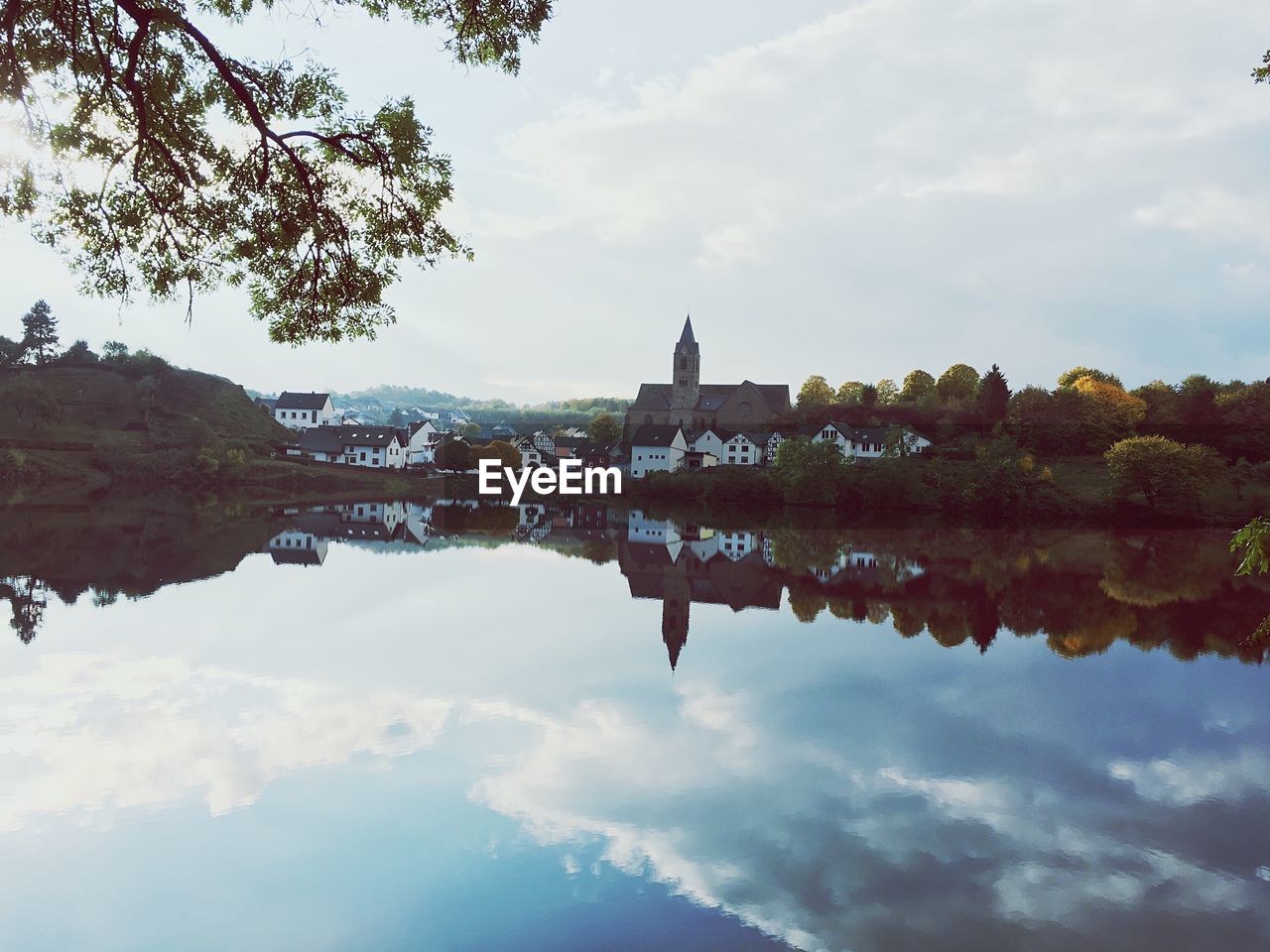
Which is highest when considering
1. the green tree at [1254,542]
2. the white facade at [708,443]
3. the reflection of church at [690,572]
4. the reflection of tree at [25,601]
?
the white facade at [708,443]

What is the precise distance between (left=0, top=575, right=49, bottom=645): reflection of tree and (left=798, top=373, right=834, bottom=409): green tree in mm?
89981

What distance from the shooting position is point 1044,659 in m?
20.0

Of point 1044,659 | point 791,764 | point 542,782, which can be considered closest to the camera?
point 542,782

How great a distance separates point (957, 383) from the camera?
9456cm

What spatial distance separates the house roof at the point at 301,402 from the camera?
112000 mm

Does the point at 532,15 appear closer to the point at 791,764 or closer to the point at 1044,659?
the point at 791,764

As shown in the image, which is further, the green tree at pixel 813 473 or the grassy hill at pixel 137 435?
the grassy hill at pixel 137 435

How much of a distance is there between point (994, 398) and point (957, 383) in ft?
56.1

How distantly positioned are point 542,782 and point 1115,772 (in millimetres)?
9346

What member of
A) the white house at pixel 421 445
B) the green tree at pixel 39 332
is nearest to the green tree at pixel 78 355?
the green tree at pixel 39 332

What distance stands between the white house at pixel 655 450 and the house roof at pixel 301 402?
51.9 metres

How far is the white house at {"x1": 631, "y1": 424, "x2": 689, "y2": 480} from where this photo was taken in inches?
3287

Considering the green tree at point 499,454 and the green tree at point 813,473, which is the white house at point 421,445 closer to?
the green tree at point 499,454

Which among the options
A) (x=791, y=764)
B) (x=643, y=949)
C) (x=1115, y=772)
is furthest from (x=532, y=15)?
(x=1115, y=772)
